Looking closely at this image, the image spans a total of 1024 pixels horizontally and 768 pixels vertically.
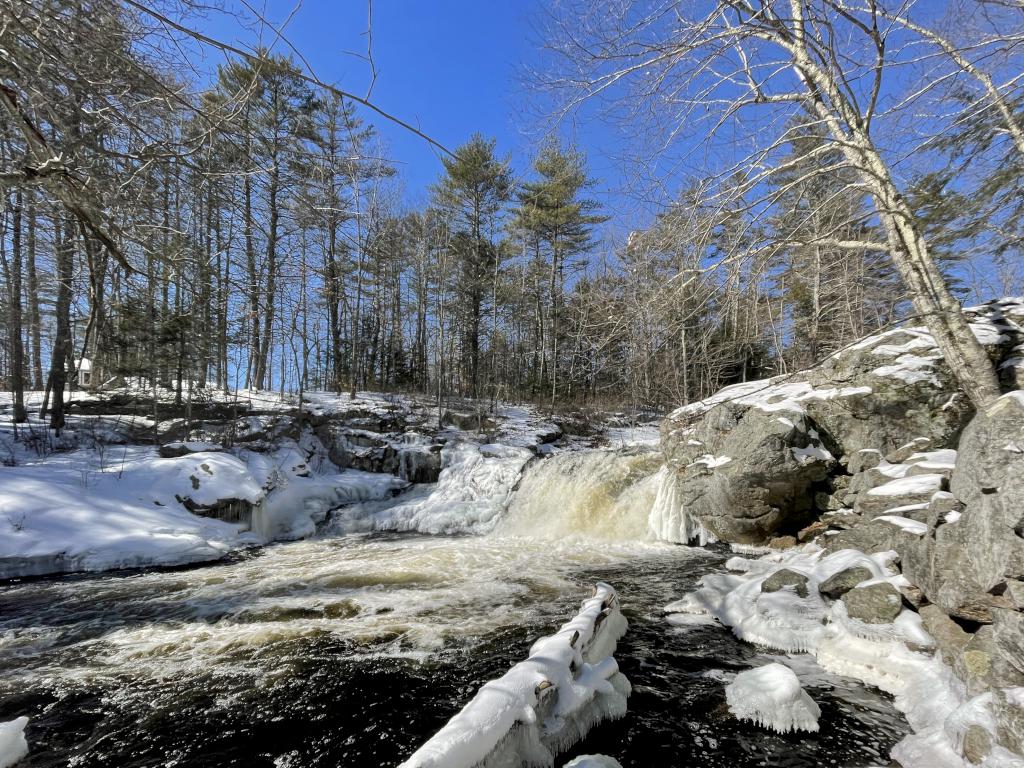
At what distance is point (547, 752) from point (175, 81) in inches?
153

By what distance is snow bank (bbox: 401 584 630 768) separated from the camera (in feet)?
6.78

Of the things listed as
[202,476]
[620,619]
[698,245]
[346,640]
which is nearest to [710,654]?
[620,619]

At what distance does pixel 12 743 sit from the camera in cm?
267

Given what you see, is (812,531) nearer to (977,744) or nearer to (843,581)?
(843,581)

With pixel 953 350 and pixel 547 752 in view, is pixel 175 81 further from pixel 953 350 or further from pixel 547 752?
pixel 953 350

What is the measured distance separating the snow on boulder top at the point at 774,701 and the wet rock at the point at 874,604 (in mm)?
1221

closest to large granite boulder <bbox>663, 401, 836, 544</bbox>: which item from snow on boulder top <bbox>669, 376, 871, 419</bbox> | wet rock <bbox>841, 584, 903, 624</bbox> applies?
snow on boulder top <bbox>669, 376, 871, 419</bbox>

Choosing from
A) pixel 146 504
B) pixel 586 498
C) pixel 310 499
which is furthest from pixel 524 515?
pixel 146 504

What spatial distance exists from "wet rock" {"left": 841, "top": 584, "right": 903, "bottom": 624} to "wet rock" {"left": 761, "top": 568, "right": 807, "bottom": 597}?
0.39m

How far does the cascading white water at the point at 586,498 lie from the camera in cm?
923

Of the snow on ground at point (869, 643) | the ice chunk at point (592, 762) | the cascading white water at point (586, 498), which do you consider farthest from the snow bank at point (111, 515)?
the snow on ground at point (869, 643)

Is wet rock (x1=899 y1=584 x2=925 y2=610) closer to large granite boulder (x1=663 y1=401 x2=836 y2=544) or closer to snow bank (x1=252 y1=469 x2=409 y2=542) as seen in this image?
large granite boulder (x1=663 y1=401 x2=836 y2=544)

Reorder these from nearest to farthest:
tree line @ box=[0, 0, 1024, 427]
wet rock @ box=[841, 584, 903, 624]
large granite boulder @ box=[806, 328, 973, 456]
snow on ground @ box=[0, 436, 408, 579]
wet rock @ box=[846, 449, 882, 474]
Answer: tree line @ box=[0, 0, 1024, 427] → wet rock @ box=[841, 584, 903, 624] → large granite boulder @ box=[806, 328, 973, 456] → wet rock @ box=[846, 449, 882, 474] → snow on ground @ box=[0, 436, 408, 579]

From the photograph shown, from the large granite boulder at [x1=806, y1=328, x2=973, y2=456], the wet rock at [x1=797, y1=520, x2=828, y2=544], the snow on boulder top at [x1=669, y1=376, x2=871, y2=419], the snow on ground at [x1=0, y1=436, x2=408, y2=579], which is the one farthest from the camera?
the snow on boulder top at [x1=669, y1=376, x2=871, y2=419]
